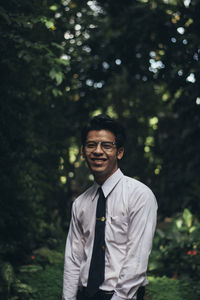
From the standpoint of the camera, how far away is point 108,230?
237 centimetres

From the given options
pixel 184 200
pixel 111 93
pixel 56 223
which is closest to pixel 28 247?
pixel 56 223

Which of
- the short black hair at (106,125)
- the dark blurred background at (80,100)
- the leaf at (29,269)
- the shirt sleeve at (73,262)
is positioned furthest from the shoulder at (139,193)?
the leaf at (29,269)

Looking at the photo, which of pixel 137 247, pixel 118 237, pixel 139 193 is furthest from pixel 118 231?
pixel 139 193

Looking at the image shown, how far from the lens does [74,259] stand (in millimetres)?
2580

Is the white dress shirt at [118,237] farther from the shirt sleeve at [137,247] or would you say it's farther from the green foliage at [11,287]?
the green foliage at [11,287]

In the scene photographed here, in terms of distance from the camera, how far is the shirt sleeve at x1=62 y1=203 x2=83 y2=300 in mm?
2498

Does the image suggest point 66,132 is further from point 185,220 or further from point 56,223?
point 185,220

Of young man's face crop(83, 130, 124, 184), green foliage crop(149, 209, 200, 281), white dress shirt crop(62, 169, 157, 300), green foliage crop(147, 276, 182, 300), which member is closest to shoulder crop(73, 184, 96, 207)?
white dress shirt crop(62, 169, 157, 300)

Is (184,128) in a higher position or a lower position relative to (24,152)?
higher

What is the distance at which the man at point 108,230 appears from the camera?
225cm

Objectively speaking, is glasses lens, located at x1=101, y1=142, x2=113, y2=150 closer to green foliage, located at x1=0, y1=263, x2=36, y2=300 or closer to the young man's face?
the young man's face

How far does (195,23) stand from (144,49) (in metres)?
2.01

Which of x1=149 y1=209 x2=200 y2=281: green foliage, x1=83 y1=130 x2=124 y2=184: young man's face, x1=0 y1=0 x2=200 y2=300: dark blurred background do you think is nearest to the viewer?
x1=83 y1=130 x2=124 y2=184: young man's face

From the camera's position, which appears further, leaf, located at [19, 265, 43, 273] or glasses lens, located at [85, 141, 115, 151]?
leaf, located at [19, 265, 43, 273]
